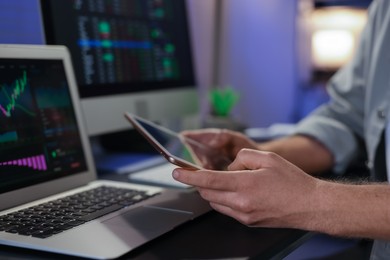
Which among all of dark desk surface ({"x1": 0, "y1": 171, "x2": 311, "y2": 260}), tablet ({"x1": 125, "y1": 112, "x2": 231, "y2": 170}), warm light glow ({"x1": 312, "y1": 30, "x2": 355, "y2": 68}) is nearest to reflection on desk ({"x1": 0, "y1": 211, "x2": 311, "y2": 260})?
dark desk surface ({"x1": 0, "y1": 171, "x2": 311, "y2": 260})

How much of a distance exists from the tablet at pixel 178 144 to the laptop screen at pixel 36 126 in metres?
0.12

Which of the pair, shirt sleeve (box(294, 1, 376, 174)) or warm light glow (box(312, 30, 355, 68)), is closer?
shirt sleeve (box(294, 1, 376, 174))

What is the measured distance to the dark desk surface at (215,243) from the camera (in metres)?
0.56

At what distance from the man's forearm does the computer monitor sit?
31 centimetres

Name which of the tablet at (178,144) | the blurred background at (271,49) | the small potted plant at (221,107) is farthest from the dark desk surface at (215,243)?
the blurred background at (271,49)

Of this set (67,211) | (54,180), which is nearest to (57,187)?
(54,180)

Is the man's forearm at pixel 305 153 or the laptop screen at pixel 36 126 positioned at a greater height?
the laptop screen at pixel 36 126

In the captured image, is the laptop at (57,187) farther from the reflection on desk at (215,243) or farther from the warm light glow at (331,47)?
the warm light glow at (331,47)

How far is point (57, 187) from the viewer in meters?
0.78

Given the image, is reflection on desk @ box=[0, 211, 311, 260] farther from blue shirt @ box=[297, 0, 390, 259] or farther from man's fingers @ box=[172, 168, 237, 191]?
blue shirt @ box=[297, 0, 390, 259]

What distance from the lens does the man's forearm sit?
108 cm

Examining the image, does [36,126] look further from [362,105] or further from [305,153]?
[362,105]

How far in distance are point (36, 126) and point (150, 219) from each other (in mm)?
246

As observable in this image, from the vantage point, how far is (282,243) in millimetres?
622
